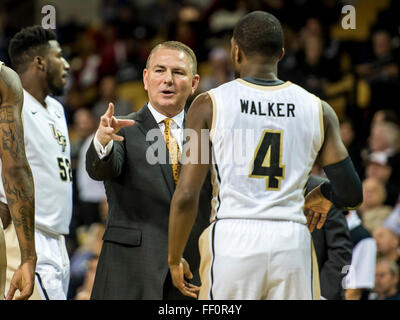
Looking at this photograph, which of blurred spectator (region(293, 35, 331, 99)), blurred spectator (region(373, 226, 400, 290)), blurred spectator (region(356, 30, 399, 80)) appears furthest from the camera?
blurred spectator (region(293, 35, 331, 99))

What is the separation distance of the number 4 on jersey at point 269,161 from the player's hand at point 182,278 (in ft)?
2.01

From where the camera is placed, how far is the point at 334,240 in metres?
5.49

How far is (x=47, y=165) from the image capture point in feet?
16.9

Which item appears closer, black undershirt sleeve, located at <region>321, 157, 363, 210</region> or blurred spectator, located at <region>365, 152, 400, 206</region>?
black undershirt sleeve, located at <region>321, 157, 363, 210</region>

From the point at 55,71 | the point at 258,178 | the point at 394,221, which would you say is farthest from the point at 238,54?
the point at 394,221

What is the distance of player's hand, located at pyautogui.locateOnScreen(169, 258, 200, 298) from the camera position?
387 cm

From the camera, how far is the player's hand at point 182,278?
3.87 metres

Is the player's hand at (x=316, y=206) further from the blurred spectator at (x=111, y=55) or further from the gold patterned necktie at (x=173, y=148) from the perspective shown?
the blurred spectator at (x=111, y=55)

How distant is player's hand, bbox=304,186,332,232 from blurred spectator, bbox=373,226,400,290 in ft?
10.3

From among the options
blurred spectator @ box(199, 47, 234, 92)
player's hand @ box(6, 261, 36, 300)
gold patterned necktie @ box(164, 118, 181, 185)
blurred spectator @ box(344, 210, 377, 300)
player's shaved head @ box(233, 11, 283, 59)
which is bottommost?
blurred spectator @ box(344, 210, 377, 300)

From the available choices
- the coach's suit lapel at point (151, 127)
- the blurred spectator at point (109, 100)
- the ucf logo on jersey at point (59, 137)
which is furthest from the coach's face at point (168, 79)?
the blurred spectator at point (109, 100)

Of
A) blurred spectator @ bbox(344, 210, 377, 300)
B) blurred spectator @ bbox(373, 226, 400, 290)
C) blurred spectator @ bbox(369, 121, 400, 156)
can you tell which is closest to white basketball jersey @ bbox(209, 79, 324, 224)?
blurred spectator @ bbox(344, 210, 377, 300)

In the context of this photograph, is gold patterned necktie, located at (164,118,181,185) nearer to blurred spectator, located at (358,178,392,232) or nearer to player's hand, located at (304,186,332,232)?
player's hand, located at (304,186,332,232)

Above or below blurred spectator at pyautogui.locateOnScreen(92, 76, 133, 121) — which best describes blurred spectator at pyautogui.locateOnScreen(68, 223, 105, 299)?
below
